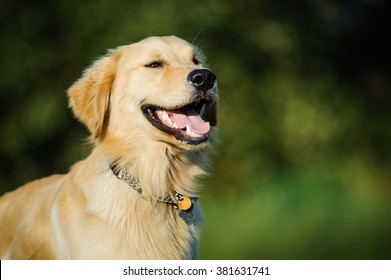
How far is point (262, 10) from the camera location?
33.7 feet

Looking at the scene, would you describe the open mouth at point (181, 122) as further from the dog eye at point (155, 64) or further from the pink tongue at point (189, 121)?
the dog eye at point (155, 64)

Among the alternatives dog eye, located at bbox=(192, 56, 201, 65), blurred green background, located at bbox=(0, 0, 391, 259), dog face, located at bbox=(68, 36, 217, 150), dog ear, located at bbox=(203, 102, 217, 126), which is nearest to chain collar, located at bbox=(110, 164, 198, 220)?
dog face, located at bbox=(68, 36, 217, 150)

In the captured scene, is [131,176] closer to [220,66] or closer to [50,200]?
[50,200]

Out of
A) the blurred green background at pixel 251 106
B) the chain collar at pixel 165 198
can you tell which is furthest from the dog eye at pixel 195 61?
the blurred green background at pixel 251 106

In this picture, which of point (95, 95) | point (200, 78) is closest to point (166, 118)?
point (200, 78)

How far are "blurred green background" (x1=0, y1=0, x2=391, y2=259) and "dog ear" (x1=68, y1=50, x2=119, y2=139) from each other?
437 cm

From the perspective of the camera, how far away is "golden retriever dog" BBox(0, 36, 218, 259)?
3840 mm

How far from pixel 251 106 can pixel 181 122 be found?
6257mm

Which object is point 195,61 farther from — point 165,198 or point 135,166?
point 165,198

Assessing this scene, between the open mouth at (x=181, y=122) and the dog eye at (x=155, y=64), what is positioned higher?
the dog eye at (x=155, y=64)

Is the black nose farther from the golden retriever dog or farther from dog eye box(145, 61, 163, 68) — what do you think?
dog eye box(145, 61, 163, 68)

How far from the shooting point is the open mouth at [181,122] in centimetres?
385

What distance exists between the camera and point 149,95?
392 centimetres
